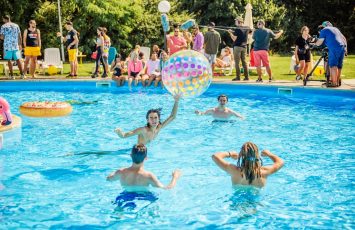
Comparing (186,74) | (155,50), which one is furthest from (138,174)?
(155,50)

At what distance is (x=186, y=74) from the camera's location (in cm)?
703

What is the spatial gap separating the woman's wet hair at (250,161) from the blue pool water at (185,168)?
0.28m

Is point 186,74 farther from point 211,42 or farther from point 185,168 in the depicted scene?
point 211,42

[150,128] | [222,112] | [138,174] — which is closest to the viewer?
[138,174]

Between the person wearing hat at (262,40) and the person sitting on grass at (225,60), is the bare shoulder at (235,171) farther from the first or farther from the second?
the person sitting on grass at (225,60)

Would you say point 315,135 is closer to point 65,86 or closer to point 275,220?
point 275,220

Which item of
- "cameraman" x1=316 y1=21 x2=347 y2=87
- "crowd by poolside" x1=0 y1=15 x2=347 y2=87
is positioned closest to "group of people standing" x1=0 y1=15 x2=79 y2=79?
"crowd by poolside" x1=0 y1=15 x2=347 y2=87

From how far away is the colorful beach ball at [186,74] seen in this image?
7.03 meters

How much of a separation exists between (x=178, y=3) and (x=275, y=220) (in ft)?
81.5

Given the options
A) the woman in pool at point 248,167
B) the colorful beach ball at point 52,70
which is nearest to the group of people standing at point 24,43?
the colorful beach ball at point 52,70

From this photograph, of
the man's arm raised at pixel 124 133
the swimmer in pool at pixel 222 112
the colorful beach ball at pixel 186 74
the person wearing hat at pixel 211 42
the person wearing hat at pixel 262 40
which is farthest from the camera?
the person wearing hat at pixel 211 42

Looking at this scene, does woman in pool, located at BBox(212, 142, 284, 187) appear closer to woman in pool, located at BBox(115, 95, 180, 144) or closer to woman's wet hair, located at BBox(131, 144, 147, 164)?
woman's wet hair, located at BBox(131, 144, 147, 164)

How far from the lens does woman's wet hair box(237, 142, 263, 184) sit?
18.3ft

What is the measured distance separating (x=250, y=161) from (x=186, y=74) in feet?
6.00
